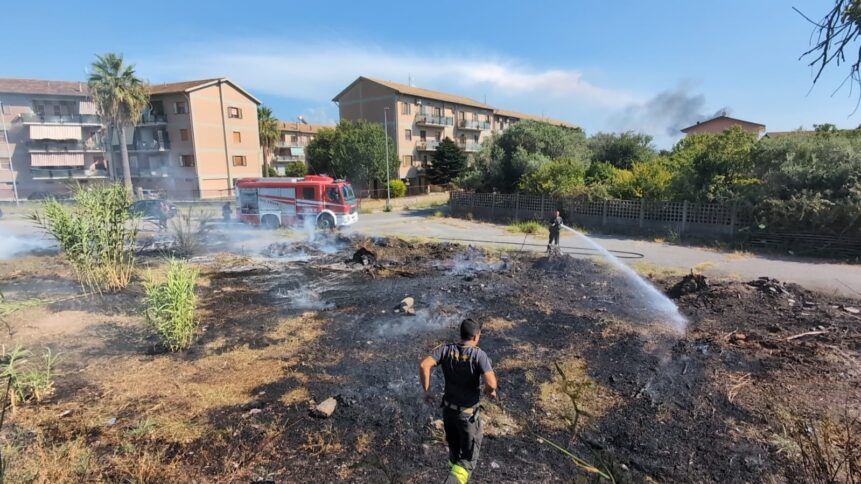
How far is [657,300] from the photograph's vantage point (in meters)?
9.88

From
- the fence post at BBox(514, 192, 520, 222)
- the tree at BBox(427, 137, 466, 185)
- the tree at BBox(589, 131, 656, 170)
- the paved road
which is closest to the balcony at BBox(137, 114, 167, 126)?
the tree at BBox(427, 137, 466, 185)

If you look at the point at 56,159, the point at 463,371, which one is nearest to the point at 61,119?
the point at 56,159

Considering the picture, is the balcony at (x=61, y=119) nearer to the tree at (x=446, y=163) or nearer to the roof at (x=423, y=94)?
the roof at (x=423, y=94)

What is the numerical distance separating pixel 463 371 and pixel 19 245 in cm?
2136

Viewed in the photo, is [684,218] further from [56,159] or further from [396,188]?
[56,159]

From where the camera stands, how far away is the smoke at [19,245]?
50.3 feet

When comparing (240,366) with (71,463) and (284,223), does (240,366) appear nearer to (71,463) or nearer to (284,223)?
(71,463)

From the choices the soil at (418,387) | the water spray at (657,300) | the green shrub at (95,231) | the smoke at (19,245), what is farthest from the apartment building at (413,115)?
the soil at (418,387)

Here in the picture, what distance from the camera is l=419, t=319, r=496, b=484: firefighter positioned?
3725 millimetres

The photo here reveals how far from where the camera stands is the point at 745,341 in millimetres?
7285

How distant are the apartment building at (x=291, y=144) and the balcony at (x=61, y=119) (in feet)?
61.2

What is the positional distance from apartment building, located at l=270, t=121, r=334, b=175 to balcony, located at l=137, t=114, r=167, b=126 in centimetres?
1538

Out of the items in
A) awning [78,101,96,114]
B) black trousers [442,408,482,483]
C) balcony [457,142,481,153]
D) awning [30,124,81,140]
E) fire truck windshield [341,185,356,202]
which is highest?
awning [78,101,96,114]

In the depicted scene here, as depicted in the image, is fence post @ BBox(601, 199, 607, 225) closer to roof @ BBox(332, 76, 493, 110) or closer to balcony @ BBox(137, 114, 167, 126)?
roof @ BBox(332, 76, 493, 110)
